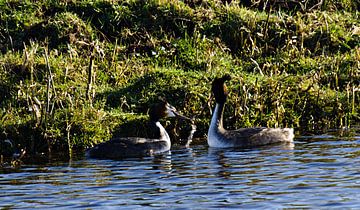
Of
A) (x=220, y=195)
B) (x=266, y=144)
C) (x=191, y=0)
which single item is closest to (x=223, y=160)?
(x=266, y=144)

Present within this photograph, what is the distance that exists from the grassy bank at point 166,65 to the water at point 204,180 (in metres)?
1.37

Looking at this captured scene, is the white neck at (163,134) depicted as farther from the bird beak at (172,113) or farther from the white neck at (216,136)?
the white neck at (216,136)

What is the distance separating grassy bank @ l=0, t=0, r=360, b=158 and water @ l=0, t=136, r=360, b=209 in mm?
1374

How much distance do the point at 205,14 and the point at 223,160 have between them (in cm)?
684

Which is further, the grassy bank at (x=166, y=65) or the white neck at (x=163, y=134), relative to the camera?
the grassy bank at (x=166, y=65)

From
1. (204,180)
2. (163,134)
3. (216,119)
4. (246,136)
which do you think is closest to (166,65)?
(216,119)

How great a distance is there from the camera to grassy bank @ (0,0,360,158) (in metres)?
15.5

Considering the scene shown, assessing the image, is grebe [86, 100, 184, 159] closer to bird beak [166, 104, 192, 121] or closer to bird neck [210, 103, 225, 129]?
bird beak [166, 104, 192, 121]

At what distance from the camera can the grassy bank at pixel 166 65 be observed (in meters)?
15.5

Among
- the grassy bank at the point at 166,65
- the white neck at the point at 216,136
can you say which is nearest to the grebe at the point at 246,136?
the white neck at the point at 216,136

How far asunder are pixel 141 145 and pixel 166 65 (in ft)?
13.3

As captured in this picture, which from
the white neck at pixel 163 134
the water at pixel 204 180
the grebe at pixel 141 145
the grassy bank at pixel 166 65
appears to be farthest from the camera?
the grassy bank at pixel 166 65

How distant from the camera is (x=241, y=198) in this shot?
1056 centimetres

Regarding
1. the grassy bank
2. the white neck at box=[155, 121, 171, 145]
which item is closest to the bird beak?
the white neck at box=[155, 121, 171, 145]
